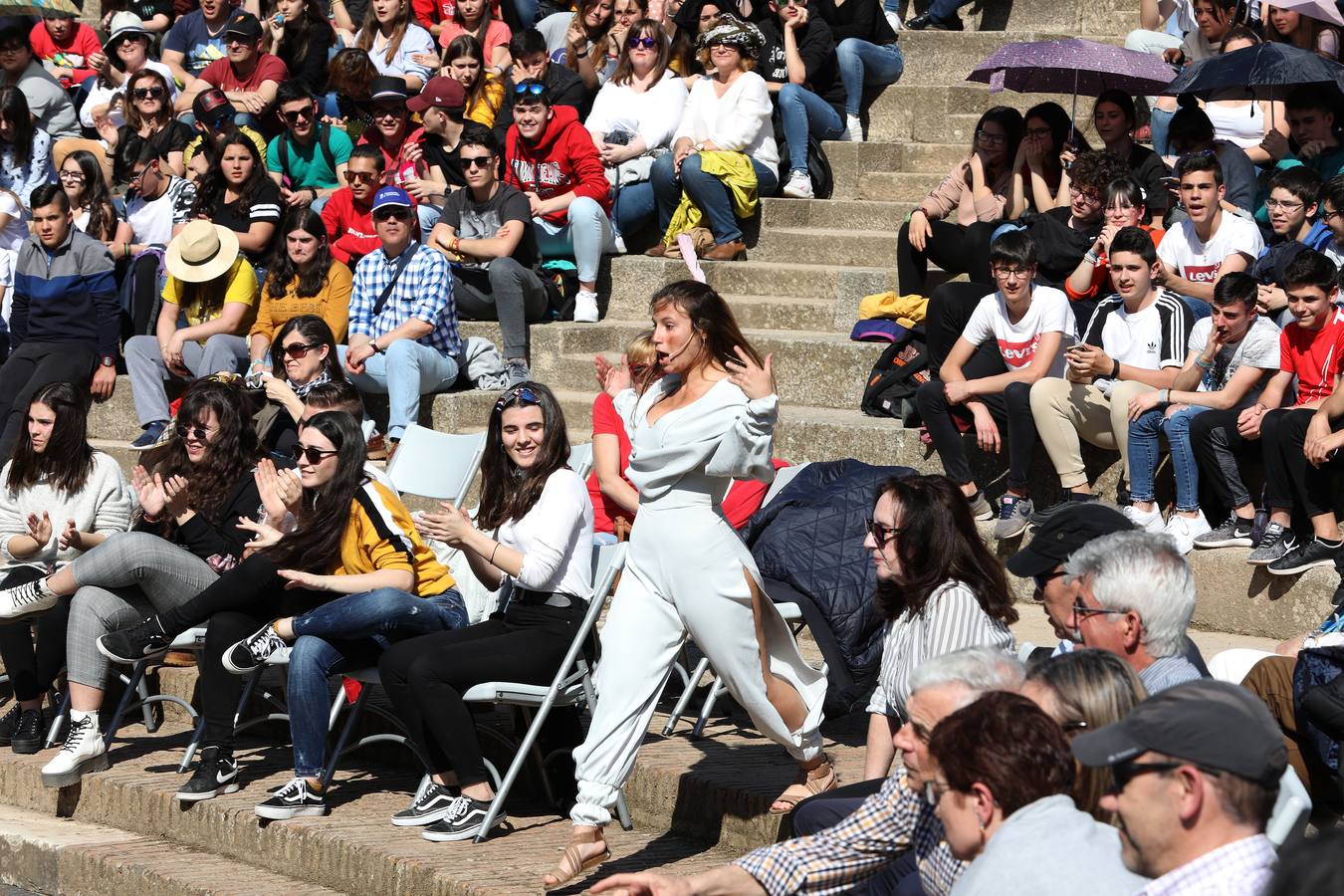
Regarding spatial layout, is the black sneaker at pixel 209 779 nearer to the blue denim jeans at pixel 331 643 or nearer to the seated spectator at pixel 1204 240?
the blue denim jeans at pixel 331 643

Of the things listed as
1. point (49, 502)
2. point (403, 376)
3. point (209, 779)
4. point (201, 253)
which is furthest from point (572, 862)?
point (201, 253)

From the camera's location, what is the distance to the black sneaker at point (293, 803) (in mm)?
5750

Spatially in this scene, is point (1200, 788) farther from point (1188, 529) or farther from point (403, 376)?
point (403, 376)

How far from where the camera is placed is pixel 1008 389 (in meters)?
7.25

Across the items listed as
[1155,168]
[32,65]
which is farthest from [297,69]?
[1155,168]

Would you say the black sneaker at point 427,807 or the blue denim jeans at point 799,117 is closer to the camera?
the black sneaker at point 427,807

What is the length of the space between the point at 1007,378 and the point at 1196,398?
2.61 ft

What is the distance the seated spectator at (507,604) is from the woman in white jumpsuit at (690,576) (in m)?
0.63

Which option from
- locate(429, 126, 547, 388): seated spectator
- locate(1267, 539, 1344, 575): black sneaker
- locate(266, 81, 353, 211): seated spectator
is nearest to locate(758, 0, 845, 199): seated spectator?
locate(429, 126, 547, 388): seated spectator

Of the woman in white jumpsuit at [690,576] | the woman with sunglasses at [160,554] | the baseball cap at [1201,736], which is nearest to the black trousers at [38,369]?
the woman with sunglasses at [160,554]

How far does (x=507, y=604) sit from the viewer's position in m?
5.77

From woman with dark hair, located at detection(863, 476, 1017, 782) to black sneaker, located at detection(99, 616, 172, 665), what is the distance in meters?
2.87

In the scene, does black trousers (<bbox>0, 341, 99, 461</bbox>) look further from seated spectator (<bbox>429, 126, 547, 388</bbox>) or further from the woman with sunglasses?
the woman with sunglasses

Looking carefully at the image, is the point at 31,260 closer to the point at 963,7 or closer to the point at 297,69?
the point at 297,69
